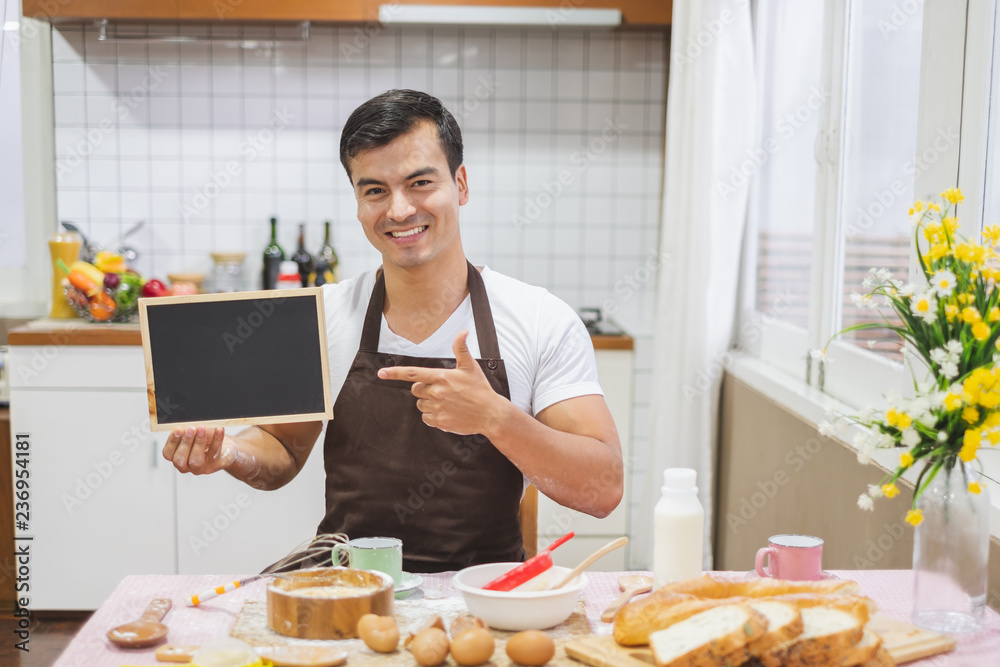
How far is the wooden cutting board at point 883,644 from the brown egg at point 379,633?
19 centimetres

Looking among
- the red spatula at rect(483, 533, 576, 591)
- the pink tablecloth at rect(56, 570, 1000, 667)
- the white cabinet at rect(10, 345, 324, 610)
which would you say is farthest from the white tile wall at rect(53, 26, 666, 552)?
the red spatula at rect(483, 533, 576, 591)

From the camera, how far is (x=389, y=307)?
1.67m

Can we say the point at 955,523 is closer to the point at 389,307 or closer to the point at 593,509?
the point at 593,509

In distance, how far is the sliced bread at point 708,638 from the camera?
0.94 metres

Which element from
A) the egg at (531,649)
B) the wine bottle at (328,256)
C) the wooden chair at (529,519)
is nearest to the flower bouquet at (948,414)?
the egg at (531,649)

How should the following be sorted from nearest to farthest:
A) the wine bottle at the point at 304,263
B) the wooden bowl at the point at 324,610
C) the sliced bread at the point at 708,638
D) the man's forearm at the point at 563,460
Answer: the sliced bread at the point at 708,638 < the wooden bowl at the point at 324,610 < the man's forearm at the point at 563,460 < the wine bottle at the point at 304,263

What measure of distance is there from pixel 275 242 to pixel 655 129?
1.44m

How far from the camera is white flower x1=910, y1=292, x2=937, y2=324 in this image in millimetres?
1050

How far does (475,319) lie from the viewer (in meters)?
1.64

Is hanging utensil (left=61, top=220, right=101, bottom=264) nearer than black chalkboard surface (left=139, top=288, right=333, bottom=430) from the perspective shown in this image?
No

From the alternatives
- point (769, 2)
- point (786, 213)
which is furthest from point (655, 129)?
point (786, 213)

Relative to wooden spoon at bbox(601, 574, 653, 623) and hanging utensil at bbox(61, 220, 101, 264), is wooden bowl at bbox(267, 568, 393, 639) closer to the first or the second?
wooden spoon at bbox(601, 574, 653, 623)

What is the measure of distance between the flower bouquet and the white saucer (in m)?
0.56

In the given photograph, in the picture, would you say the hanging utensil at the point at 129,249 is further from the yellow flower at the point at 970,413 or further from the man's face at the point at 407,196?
the yellow flower at the point at 970,413
